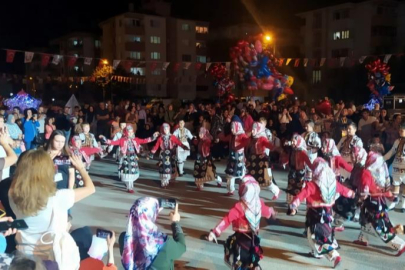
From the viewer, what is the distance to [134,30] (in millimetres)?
48156

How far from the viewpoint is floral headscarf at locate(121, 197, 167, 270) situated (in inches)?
142

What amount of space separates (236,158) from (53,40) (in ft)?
190

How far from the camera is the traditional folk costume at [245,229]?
471 centimetres

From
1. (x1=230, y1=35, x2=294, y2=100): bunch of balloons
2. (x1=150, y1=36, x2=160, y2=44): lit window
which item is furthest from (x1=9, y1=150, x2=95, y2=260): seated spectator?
(x1=150, y1=36, x2=160, y2=44): lit window

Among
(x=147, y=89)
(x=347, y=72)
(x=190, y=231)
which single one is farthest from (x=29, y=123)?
(x=147, y=89)

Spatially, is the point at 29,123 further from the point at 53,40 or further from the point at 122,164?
the point at 53,40

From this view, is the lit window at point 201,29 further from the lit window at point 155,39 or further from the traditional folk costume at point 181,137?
the traditional folk costume at point 181,137

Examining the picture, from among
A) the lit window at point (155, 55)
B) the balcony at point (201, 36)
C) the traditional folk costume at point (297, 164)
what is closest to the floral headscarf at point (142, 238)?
the traditional folk costume at point (297, 164)

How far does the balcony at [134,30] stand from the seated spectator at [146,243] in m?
46.3

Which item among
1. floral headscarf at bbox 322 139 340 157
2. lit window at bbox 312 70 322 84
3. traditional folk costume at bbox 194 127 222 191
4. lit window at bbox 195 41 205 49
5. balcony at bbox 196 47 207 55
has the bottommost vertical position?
traditional folk costume at bbox 194 127 222 191

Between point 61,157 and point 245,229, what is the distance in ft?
8.44

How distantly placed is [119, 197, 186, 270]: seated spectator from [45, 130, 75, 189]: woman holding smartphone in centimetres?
210

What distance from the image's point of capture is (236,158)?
31.1 feet

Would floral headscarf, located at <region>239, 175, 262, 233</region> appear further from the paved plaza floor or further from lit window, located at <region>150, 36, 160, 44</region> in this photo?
lit window, located at <region>150, 36, 160, 44</region>
